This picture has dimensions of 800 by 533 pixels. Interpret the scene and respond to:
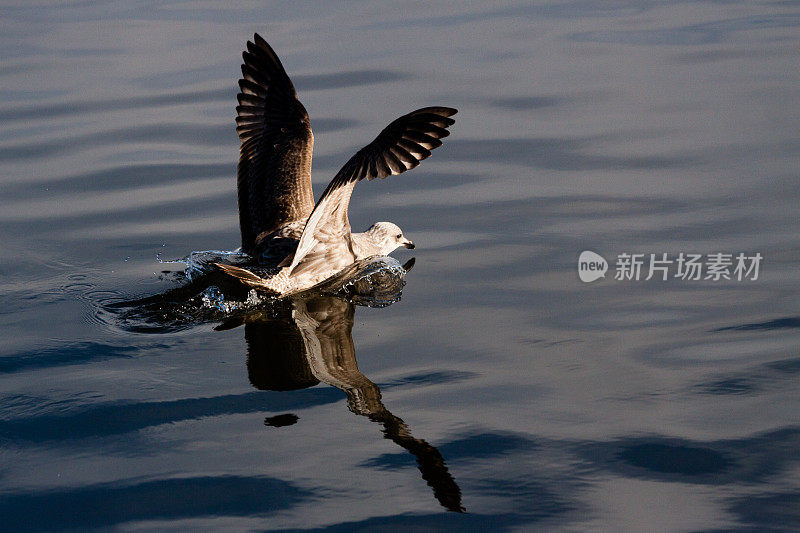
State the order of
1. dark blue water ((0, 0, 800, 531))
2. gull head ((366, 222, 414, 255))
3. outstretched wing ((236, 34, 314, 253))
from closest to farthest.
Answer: dark blue water ((0, 0, 800, 531))
gull head ((366, 222, 414, 255))
outstretched wing ((236, 34, 314, 253))

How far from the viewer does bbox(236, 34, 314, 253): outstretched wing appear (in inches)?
323

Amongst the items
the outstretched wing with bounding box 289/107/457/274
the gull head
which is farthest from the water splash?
the gull head

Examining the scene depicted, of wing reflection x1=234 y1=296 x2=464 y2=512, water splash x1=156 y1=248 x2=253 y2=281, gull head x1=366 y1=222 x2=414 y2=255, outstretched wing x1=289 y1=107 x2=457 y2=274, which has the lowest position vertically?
wing reflection x1=234 y1=296 x2=464 y2=512

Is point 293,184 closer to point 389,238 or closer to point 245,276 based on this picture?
point 389,238

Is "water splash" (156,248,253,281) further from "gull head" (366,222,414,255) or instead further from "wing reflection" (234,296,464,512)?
"gull head" (366,222,414,255)

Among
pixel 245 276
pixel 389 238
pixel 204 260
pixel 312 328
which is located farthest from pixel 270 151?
pixel 312 328

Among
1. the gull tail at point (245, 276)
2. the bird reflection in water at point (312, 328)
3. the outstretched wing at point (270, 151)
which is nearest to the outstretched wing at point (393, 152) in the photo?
the gull tail at point (245, 276)

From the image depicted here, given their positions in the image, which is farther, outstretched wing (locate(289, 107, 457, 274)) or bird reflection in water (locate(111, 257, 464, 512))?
outstretched wing (locate(289, 107, 457, 274))

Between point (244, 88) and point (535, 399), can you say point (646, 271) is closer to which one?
point (535, 399)

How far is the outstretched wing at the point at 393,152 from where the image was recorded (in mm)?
6738

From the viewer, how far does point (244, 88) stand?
8.96m

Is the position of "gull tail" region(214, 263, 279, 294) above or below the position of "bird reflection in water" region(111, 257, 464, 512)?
above

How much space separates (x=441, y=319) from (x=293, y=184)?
2.19 m

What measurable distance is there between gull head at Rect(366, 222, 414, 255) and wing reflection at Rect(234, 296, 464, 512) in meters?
0.82
